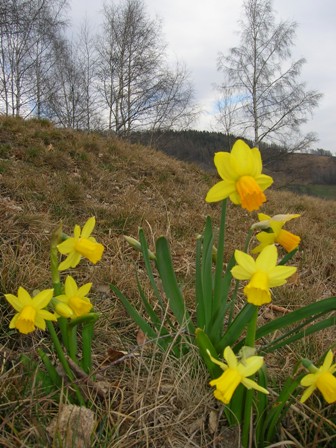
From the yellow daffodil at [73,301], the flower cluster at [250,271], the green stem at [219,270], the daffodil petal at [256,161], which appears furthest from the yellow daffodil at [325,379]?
the yellow daffodil at [73,301]

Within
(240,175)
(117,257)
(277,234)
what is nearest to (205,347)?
(277,234)

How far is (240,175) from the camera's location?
947 mm

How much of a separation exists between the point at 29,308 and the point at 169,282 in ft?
1.59

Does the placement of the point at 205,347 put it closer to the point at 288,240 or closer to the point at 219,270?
the point at 219,270

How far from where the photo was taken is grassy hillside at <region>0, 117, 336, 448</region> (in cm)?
106

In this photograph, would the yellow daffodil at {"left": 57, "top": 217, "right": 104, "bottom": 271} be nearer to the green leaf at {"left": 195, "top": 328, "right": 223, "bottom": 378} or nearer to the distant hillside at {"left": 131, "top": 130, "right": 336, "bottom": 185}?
the green leaf at {"left": 195, "top": 328, "right": 223, "bottom": 378}

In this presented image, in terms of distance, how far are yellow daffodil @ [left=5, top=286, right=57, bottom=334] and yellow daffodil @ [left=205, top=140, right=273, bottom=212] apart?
0.50m

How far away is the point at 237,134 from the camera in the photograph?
16.1 m

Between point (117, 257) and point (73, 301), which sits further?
point (117, 257)

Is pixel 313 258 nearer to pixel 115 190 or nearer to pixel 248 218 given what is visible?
pixel 248 218

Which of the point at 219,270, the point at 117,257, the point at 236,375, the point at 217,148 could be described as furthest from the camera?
the point at 217,148

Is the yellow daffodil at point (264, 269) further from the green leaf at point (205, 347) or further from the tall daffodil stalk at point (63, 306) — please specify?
the tall daffodil stalk at point (63, 306)

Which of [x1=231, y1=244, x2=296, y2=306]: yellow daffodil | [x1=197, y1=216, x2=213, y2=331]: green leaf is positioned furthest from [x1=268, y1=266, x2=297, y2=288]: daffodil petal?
[x1=197, y1=216, x2=213, y2=331]: green leaf

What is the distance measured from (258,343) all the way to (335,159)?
40893mm
